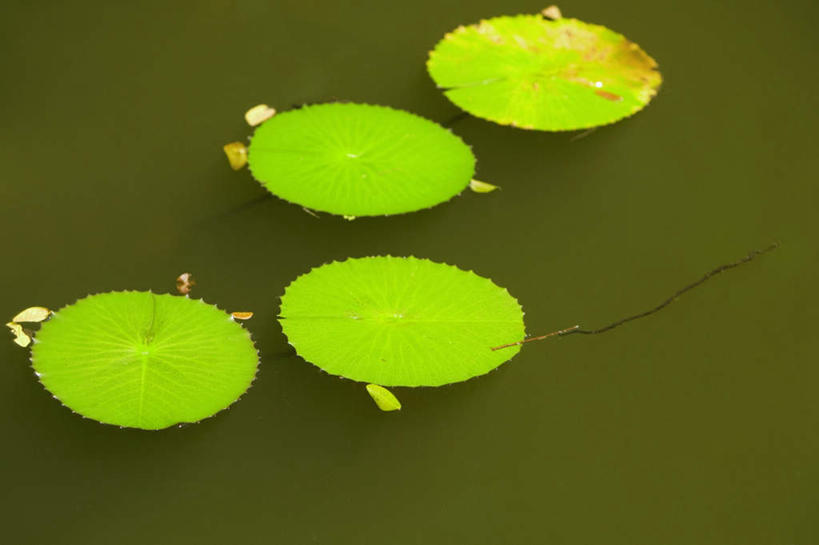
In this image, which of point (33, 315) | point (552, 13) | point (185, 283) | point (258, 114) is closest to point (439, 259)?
point (185, 283)

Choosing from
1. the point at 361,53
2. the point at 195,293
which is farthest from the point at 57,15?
the point at 195,293

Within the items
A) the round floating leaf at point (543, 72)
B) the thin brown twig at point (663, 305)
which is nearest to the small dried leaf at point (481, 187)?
the round floating leaf at point (543, 72)

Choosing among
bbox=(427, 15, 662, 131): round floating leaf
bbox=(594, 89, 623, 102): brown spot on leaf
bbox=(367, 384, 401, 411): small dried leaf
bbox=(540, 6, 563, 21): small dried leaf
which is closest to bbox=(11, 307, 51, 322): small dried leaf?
bbox=(367, 384, 401, 411): small dried leaf

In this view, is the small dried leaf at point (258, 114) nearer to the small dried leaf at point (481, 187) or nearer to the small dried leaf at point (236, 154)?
the small dried leaf at point (236, 154)

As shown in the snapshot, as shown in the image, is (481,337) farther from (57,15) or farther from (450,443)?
(57,15)

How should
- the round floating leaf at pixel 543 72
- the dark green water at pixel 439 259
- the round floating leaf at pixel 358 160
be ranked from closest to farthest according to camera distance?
1. the dark green water at pixel 439 259
2. the round floating leaf at pixel 358 160
3. the round floating leaf at pixel 543 72

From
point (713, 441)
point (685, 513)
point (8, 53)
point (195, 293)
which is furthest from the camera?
point (8, 53)
